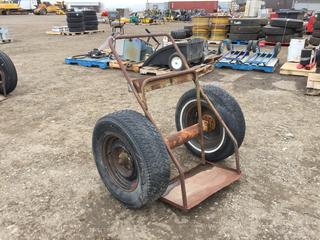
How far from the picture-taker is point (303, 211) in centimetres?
243

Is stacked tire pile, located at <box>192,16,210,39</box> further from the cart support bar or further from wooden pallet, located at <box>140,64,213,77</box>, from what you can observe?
the cart support bar

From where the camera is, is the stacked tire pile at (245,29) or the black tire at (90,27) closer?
the stacked tire pile at (245,29)

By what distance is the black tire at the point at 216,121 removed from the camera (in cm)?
283

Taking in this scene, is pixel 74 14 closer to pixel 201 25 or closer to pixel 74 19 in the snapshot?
pixel 74 19

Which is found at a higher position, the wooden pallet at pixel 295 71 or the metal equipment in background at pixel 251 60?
the metal equipment in background at pixel 251 60

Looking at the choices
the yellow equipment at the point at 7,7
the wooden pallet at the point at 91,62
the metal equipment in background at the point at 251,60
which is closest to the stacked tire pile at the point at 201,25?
the metal equipment in background at the point at 251,60

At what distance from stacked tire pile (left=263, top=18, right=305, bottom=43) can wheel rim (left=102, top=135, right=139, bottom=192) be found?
31.1 feet

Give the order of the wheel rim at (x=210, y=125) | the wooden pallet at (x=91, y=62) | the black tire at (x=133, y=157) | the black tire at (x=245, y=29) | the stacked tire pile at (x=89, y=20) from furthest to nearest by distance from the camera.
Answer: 1. the stacked tire pile at (x=89, y=20)
2. the black tire at (x=245, y=29)
3. the wooden pallet at (x=91, y=62)
4. the wheel rim at (x=210, y=125)
5. the black tire at (x=133, y=157)

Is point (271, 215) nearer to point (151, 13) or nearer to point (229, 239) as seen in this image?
point (229, 239)

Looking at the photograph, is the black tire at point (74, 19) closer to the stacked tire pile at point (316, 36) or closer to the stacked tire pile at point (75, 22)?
the stacked tire pile at point (75, 22)

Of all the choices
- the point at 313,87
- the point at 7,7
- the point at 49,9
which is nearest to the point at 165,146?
the point at 313,87

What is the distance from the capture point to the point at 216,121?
296cm

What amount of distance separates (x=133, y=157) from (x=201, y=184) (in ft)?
2.25

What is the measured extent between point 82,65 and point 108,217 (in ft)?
19.7
